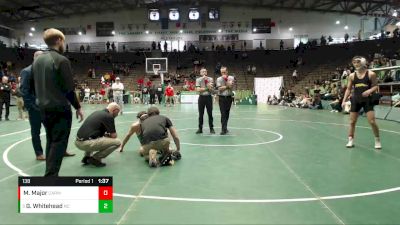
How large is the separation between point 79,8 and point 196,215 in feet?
145

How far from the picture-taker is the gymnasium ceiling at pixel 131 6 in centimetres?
3919

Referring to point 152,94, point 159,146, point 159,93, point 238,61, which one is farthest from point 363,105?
point 238,61

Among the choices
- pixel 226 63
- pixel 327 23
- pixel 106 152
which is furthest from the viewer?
pixel 327 23

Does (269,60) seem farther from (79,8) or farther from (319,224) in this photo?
(319,224)

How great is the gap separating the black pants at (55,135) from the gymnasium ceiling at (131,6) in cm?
3696

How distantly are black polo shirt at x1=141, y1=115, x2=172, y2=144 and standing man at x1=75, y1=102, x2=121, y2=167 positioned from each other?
538 mm

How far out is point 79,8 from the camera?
143ft

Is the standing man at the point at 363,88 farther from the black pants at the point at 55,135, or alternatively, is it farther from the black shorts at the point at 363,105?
the black pants at the point at 55,135

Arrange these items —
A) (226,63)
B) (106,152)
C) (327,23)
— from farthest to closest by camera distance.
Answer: (327,23), (226,63), (106,152)

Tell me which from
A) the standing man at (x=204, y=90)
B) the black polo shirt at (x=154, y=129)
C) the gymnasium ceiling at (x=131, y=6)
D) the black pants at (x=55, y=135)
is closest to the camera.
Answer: the black pants at (x=55, y=135)

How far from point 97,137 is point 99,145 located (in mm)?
170

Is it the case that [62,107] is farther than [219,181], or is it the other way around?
[219,181]

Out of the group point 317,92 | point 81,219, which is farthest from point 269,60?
point 81,219
